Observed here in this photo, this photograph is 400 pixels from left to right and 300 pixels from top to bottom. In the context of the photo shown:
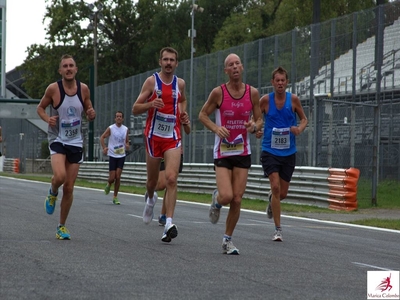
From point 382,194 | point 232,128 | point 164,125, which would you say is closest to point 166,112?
point 164,125

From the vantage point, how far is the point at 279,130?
12.8 metres

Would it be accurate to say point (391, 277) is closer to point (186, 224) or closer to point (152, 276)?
point (152, 276)

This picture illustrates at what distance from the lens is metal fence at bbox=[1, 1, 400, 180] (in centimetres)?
2330

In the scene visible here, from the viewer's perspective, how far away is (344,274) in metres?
8.87

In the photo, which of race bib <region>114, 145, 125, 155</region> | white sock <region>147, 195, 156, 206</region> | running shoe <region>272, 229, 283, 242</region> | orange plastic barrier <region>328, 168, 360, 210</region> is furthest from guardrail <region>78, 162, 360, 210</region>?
white sock <region>147, 195, 156, 206</region>

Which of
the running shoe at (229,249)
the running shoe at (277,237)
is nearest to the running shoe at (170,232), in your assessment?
the running shoe at (229,249)

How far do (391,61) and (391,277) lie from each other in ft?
55.9

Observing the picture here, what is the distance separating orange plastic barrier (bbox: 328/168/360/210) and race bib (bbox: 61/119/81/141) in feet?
35.5

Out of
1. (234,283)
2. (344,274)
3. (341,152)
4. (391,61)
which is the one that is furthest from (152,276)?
(391,61)

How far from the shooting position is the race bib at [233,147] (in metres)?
10.8

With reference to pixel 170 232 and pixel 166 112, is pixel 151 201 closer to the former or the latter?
pixel 166 112

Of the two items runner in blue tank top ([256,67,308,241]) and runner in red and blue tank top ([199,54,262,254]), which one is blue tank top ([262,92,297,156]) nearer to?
runner in blue tank top ([256,67,308,241])

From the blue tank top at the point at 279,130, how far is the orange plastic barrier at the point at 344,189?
28.9 feet

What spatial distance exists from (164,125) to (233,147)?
1.19 m
